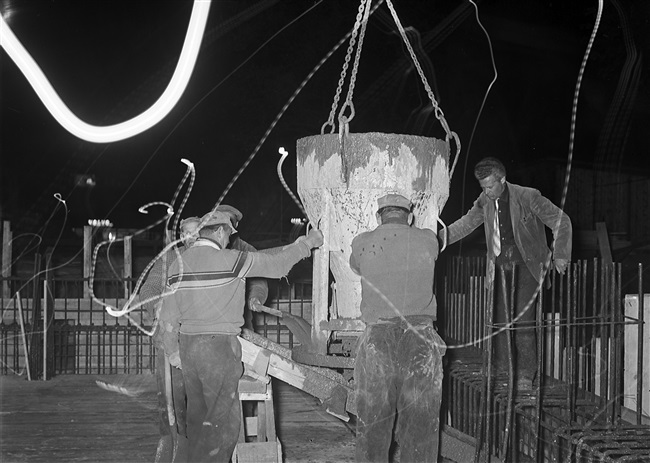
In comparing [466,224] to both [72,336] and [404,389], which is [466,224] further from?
[72,336]

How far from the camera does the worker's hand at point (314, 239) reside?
4.99 meters

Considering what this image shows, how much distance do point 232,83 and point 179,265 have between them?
13903 millimetres

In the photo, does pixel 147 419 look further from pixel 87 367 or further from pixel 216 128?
pixel 216 128

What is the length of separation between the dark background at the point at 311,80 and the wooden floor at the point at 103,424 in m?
9.48

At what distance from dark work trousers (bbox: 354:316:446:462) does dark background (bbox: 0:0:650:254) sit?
11.3 metres

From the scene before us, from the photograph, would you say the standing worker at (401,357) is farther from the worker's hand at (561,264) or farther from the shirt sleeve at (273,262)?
the worker's hand at (561,264)

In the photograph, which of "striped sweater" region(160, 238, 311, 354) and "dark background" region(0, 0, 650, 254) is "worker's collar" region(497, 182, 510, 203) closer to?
"striped sweater" region(160, 238, 311, 354)

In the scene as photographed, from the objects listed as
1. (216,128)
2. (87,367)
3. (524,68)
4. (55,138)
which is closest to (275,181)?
(216,128)

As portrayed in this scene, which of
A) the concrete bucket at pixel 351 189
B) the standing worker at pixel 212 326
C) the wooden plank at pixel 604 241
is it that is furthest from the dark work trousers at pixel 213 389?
the wooden plank at pixel 604 241

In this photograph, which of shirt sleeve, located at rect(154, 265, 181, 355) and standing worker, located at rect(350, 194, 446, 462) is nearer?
standing worker, located at rect(350, 194, 446, 462)

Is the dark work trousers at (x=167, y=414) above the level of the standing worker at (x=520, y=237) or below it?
below

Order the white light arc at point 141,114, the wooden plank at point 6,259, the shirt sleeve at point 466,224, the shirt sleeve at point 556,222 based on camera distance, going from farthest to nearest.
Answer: the wooden plank at point 6,259 → the shirt sleeve at point 466,224 → the white light arc at point 141,114 → the shirt sleeve at point 556,222

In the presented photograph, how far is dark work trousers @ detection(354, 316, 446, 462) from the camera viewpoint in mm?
4312

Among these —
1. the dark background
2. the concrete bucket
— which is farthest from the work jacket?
the dark background
